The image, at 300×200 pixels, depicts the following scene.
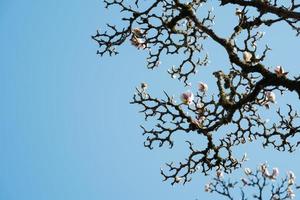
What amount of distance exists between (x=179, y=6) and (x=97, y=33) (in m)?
1.55

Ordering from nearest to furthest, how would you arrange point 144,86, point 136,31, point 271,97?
point 144,86, point 271,97, point 136,31

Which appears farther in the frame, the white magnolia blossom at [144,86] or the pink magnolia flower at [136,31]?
the pink magnolia flower at [136,31]

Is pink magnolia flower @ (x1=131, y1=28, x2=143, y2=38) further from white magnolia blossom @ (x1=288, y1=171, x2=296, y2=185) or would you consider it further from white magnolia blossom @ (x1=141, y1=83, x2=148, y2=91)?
white magnolia blossom @ (x1=288, y1=171, x2=296, y2=185)

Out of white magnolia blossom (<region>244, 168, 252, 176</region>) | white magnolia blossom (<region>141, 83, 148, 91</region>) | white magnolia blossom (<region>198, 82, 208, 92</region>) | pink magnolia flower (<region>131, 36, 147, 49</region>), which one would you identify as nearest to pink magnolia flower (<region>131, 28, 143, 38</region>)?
pink magnolia flower (<region>131, 36, 147, 49</region>)

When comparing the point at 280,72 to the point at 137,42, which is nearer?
the point at 280,72

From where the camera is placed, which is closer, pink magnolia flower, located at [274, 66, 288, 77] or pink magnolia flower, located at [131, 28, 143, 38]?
pink magnolia flower, located at [274, 66, 288, 77]

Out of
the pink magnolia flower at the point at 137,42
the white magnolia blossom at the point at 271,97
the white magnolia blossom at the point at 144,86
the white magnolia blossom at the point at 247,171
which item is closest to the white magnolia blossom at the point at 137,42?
the pink magnolia flower at the point at 137,42

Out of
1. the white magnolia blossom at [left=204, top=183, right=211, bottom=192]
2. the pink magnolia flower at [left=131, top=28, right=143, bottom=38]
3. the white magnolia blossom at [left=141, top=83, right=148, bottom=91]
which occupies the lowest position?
the white magnolia blossom at [left=141, top=83, right=148, bottom=91]

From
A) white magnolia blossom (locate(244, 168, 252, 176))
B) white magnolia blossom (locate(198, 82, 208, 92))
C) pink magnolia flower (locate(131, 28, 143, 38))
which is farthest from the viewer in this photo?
white magnolia blossom (locate(244, 168, 252, 176))

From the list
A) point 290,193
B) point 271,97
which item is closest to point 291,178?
point 290,193

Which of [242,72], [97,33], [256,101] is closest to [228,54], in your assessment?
[242,72]

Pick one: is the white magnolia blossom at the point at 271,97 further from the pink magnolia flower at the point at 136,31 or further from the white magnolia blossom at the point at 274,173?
the white magnolia blossom at the point at 274,173

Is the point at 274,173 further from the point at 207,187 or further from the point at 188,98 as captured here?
the point at 188,98

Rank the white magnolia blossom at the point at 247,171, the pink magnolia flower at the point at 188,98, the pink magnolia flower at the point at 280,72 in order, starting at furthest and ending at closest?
the white magnolia blossom at the point at 247,171 < the pink magnolia flower at the point at 188,98 < the pink magnolia flower at the point at 280,72
